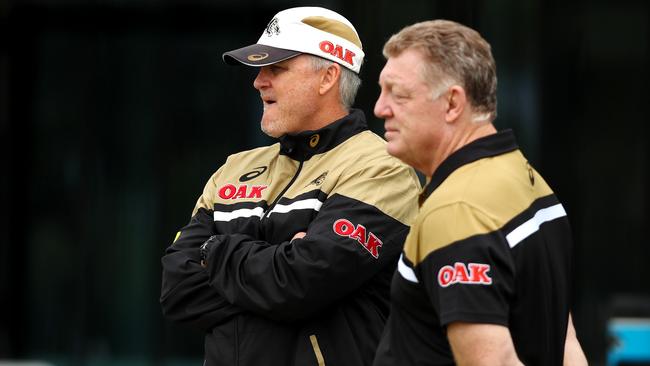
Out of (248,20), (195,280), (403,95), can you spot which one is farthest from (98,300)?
(403,95)

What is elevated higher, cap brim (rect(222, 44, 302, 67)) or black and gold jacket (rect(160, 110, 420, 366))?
cap brim (rect(222, 44, 302, 67))

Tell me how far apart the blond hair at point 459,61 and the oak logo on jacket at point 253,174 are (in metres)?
1.08

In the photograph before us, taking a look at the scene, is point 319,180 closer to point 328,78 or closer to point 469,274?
point 328,78

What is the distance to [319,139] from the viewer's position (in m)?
A: 3.97

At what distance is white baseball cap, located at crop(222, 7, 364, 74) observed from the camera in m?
3.98

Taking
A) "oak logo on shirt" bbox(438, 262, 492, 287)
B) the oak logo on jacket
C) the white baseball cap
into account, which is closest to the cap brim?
the white baseball cap

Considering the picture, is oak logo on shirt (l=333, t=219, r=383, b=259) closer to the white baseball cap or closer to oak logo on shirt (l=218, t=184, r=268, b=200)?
oak logo on shirt (l=218, t=184, r=268, b=200)

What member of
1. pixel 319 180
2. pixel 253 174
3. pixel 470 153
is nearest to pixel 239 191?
pixel 253 174

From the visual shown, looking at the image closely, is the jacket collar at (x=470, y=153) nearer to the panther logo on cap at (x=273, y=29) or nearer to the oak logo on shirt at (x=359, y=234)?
the oak logo on shirt at (x=359, y=234)

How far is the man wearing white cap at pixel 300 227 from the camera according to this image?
12.0 feet

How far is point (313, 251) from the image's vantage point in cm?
362

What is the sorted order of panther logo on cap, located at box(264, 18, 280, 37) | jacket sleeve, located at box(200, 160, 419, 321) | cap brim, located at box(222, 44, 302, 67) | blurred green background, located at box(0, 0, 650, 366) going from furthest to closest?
blurred green background, located at box(0, 0, 650, 366)
panther logo on cap, located at box(264, 18, 280, 37)
cap brim, located at box(222, 44, 302, 67)
jacket sleeve, located at box(200, 160, 419, 321)

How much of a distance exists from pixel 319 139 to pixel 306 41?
12.5 inches

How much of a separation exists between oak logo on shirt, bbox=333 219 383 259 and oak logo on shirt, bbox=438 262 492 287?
818mm
